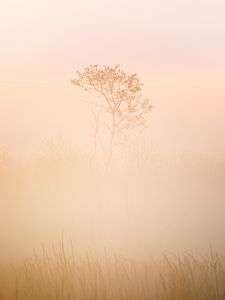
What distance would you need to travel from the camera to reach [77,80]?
3.14 m

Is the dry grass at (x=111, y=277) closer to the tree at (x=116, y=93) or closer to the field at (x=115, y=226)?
the field at (x=115, y=226)

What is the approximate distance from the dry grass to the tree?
58cm

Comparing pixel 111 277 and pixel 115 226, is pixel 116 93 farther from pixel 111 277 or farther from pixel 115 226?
pixel 111 277

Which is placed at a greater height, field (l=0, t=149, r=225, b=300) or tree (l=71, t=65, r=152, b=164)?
tree (l=71, t=65, r=152, b=164)

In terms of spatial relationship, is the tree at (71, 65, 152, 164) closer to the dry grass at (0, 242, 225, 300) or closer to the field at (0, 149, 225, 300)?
the field at (0, 149, 225, 300)

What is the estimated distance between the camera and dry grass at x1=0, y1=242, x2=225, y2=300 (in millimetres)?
3080

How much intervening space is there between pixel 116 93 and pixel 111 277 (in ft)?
3.26

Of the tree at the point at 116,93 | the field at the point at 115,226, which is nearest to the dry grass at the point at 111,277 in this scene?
the field at the point at 115,226

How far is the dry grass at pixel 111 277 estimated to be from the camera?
10.1 ft

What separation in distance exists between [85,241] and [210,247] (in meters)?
0.68

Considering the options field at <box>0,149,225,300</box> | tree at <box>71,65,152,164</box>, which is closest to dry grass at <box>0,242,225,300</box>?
field at <box>0,149,225,300</box>

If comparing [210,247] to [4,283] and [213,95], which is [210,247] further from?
[4,283]

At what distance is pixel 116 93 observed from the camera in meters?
3.14

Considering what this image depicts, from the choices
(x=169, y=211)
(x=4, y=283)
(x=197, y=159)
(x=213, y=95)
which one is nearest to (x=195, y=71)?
(x=213, y=95)
